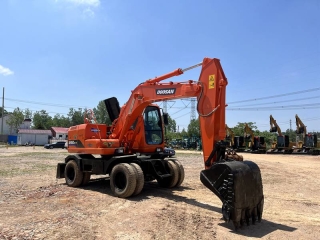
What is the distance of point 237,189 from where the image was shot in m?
6.00

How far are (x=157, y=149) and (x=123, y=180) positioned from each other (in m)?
1.80

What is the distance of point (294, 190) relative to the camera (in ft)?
36.0

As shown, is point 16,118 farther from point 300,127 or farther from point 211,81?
point 211,81

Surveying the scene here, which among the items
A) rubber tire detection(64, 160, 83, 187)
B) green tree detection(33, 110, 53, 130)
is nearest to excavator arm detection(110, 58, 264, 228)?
rubber tire detection(64, 160, 83, 187)

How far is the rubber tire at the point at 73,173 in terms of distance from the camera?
35.2 ft

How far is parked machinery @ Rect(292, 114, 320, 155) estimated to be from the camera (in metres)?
32.3

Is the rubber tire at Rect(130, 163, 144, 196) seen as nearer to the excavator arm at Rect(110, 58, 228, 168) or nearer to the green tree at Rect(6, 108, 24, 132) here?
the excavator arm at Rect(110, 58, 228, 168)

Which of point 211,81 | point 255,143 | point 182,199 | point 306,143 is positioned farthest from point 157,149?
point 255,143

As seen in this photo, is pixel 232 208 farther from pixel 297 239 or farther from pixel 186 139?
pixel 186 139

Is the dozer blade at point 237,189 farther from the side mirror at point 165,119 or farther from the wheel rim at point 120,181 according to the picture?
the side mirror at point 165,119

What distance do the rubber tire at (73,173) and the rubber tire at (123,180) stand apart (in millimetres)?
1941

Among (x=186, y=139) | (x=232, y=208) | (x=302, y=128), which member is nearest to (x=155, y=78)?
(x=232, y=208)

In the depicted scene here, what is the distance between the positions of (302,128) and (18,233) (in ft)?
113

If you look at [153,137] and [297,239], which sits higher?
[153,137]
